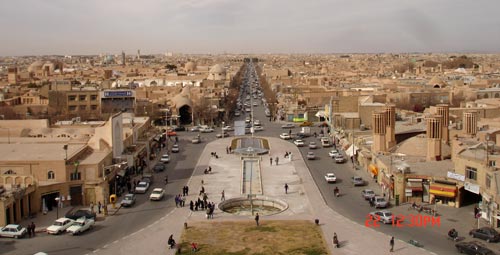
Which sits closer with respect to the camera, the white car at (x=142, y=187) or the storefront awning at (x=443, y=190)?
the storefront awning at (x=443, y=190)

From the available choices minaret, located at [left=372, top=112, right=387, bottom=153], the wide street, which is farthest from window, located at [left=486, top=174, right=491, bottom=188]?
minaret, located at [left=372, top=112, right=387, bottom=153]

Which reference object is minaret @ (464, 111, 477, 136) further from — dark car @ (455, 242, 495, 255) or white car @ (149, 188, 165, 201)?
white car @ (149, 188, 165, 201)

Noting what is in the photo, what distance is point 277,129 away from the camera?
169 ft

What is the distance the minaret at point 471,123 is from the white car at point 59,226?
20.9m

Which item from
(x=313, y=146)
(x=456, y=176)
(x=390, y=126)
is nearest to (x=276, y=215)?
(x=456, y=176)

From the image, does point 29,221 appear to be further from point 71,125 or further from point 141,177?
point 71,125

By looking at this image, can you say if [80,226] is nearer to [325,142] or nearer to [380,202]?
[380,202]

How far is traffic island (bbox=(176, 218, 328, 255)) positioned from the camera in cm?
1889

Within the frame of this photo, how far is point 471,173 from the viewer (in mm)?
23906

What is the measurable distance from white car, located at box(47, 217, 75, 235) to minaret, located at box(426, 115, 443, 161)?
16.8 meters

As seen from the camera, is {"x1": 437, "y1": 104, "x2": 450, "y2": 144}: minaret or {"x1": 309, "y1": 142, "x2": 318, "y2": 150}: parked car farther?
{"x1": 309, "y1": 142, "x2": 318, "y2": 150}: parked car

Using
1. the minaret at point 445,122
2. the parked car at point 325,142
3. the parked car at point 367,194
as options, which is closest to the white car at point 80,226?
the parked car at point 367,194

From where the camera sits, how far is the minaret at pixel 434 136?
2864 cm
